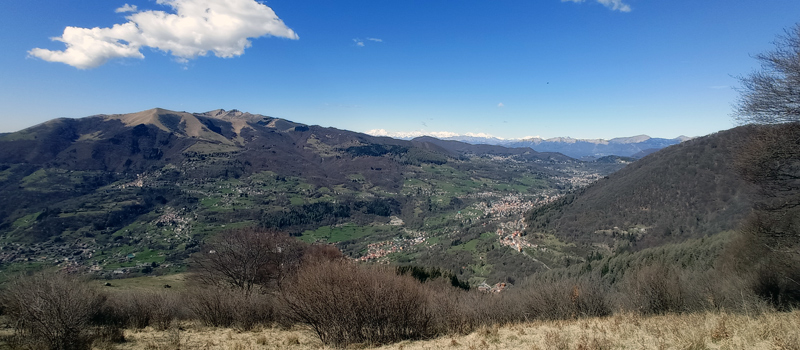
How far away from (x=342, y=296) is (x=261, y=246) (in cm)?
1702

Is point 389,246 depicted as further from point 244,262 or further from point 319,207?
point 244,262

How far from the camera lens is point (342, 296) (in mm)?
12484

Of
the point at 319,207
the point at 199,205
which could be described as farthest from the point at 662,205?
the point at 199,205

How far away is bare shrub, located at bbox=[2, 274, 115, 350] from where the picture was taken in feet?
33.4

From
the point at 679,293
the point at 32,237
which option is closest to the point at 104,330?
the point at 679,293

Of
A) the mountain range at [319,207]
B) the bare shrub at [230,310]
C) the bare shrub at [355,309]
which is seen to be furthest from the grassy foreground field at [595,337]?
the mountain range at [319,207]

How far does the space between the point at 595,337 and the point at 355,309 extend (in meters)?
8.43

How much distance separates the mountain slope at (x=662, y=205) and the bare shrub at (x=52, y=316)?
221 ft

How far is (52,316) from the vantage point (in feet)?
33.7

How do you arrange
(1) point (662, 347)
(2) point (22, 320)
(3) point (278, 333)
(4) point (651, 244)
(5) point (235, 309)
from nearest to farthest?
(1) point (662, 347)
(2) point (22, 320)
(3) point (278, 333)
(5) point (235, 309)
(4) point (651, 244)

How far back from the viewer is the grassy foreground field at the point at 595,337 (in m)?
6.76

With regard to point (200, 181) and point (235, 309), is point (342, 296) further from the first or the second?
point (200, 181)

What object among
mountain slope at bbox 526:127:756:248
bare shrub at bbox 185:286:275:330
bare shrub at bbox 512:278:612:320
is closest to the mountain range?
mountain slope at bbox 526:127:756:248

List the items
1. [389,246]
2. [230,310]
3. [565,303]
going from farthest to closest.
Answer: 1. [389,246]
2. [565,303]
3. [230,310]
